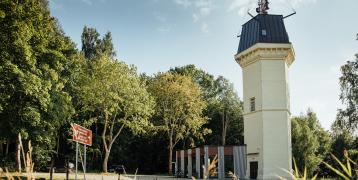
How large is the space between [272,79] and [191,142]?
78.5 feet

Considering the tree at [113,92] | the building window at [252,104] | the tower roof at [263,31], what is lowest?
the building window at [252,104]

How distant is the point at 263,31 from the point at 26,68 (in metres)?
21.9

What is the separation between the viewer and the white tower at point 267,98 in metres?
38.2

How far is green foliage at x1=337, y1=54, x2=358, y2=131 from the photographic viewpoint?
37.8 m

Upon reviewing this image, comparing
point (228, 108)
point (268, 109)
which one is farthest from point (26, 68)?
point (228, 108)

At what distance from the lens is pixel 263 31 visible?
40.8 metres

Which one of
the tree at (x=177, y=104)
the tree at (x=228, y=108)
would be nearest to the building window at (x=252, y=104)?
the tree at (x=177, y=104)

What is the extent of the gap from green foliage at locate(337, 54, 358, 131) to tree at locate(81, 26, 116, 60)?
117 feet

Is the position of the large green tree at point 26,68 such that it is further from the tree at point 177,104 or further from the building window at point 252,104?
the tree at point 177,104

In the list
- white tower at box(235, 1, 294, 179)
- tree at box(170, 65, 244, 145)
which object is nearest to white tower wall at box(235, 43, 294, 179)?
white tower at box(235, 1, 294, 179)

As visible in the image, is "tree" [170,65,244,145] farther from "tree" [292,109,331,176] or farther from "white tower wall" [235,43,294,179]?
"white tower wall" [235,43,294,179]

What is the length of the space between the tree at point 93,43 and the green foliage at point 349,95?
35511 millimetres

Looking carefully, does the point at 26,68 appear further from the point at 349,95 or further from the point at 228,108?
the point at 228,108

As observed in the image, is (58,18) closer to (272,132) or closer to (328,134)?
(272,132)
